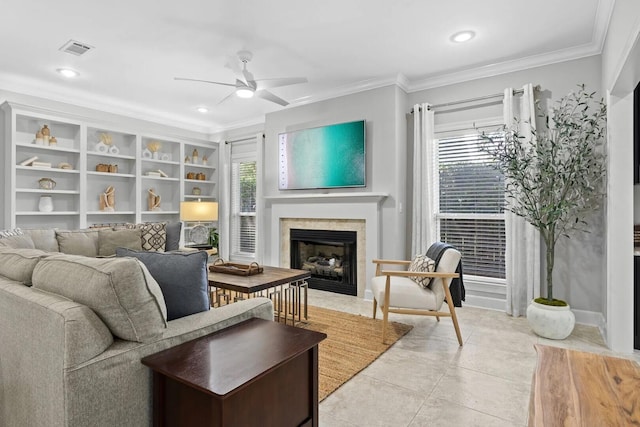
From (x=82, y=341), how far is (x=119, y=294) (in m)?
0.17

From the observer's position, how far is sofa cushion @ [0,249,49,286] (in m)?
1.59

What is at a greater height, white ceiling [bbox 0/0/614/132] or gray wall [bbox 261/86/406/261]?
white ceiling [bbox 0/0/614/132]

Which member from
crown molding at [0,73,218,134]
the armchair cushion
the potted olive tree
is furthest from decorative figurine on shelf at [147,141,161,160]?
the potted olive tree

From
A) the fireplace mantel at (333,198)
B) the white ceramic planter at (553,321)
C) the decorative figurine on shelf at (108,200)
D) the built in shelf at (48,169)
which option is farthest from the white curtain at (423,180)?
the built in shelf at (48,169)

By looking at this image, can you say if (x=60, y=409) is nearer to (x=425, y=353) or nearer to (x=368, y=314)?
(x=425, y=353)

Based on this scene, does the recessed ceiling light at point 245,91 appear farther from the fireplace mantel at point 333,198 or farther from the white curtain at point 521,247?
the white curtain at point 521,247

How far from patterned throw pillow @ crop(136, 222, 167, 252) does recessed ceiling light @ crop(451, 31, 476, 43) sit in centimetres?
407

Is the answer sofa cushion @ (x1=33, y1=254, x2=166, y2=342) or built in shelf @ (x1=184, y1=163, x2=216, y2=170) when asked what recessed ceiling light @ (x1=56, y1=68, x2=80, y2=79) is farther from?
sofa cushion @ (x1=33, y1=254, x2=166, y2=342)

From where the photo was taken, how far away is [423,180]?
13.9 feet

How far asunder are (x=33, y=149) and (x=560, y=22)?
6.00m

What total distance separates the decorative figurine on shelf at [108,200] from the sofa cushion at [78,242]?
46.3 inches

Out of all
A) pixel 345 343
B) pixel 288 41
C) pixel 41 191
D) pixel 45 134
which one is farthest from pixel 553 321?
pixel 45 134

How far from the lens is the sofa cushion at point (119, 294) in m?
1.22

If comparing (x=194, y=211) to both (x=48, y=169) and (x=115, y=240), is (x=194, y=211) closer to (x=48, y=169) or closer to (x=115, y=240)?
(x=115, y=240)
